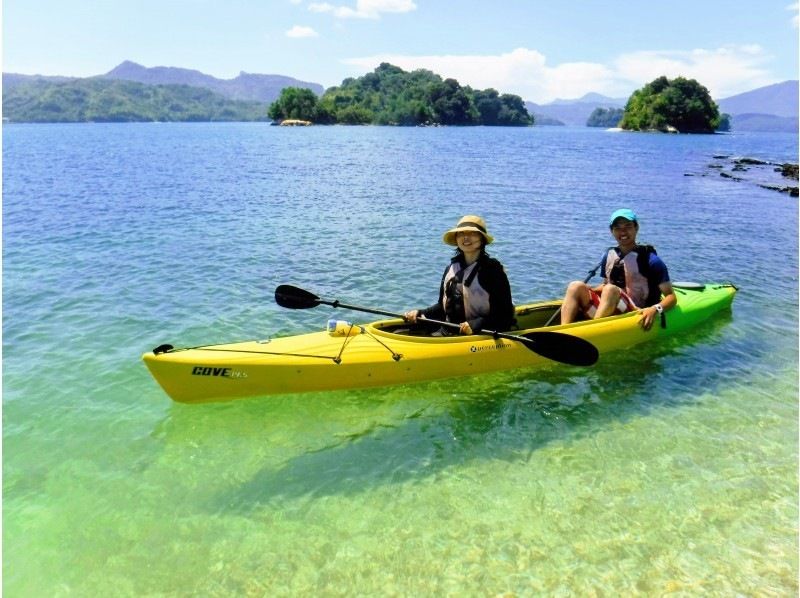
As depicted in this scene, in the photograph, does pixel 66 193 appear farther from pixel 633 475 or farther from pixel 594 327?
pixel 633 475

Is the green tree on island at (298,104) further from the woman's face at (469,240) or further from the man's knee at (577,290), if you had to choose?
the woman's face at (469,240)

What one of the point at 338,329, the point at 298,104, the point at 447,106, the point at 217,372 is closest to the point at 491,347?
the point at 338,329

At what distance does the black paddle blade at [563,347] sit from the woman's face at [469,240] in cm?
112

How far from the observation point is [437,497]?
15.5ft

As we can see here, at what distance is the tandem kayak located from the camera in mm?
5637

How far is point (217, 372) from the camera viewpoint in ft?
18.5

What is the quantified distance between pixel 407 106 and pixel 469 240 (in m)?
133

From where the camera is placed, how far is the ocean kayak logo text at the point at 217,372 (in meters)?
5.58

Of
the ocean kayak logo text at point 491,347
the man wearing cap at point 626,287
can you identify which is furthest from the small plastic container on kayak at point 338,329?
the man wearing cap at point 626,287

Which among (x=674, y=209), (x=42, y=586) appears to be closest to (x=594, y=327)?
(x=42, y=586)

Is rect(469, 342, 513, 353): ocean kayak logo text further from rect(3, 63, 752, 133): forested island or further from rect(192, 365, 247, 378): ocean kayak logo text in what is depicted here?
rect(3, 63, 752, 133): forested island

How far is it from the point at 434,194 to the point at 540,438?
60.5 feet

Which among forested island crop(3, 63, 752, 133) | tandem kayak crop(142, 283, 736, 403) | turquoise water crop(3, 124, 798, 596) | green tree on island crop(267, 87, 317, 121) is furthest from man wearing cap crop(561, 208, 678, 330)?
green tree on island crop(267, 87, 317, 121)

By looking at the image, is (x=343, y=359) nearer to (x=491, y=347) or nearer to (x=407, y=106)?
(x=491, y=347)
